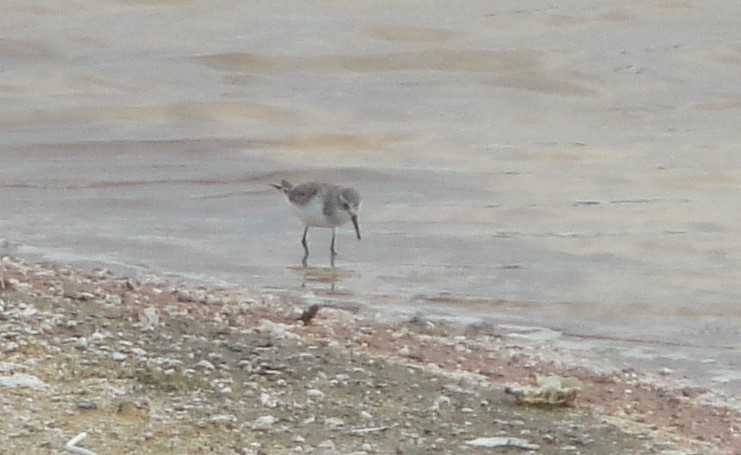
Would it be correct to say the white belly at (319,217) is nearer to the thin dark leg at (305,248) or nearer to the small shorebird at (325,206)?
the small shorebird at (325,206)

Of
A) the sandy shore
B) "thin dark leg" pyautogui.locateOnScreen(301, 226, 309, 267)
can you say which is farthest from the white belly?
the sandy shore

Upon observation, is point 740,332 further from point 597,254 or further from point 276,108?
point 276,108

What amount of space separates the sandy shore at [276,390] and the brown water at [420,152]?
118 cm

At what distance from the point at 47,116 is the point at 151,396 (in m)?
9.00

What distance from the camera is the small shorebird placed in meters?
9.91

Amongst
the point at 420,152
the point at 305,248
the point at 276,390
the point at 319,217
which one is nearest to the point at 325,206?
the point at 319,217

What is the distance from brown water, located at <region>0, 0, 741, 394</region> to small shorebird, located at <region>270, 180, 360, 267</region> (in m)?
0.21

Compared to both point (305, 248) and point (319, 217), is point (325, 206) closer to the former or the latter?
point (319, 217)

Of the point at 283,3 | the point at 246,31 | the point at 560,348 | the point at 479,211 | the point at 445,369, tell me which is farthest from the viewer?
the point at 283,3

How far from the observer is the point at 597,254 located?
9.93m

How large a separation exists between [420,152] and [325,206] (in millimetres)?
3127

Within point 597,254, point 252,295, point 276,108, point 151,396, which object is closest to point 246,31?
point 276,108

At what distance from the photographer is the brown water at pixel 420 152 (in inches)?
358

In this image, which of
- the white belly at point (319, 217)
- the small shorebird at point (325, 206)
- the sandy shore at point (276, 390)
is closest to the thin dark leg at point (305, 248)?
the small shorebird at point (325, 206)
